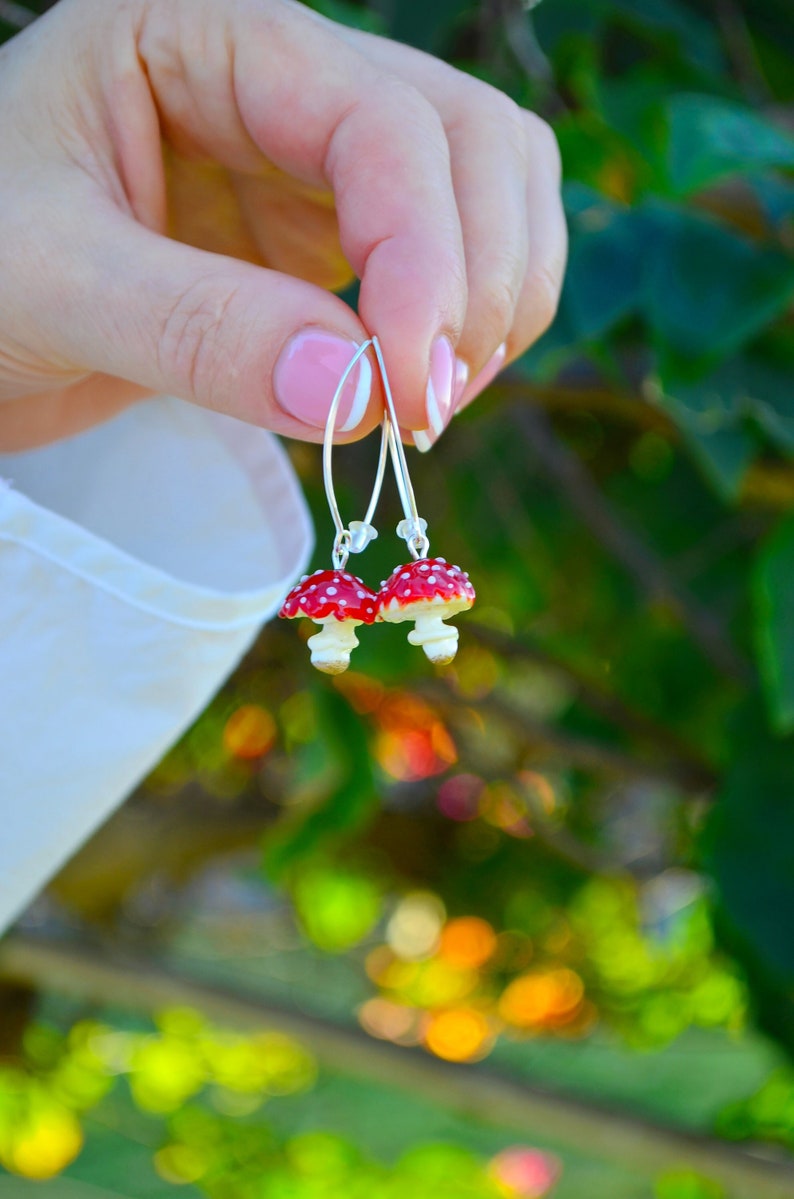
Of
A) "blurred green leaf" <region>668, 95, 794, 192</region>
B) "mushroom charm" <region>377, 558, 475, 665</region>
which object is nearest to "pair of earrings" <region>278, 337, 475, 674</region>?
"mushroom charm" <region>377, 558, 475, 665</region>

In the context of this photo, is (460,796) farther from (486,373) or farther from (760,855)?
(486,373)

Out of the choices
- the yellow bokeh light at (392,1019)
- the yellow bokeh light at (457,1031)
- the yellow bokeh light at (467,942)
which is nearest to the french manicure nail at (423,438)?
the yellow bokeh light at (467,942)

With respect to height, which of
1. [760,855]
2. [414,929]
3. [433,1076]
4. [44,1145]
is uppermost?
[760,855]

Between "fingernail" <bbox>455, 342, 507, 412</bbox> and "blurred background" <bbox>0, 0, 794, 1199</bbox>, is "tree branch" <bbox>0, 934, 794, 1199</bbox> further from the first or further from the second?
"fingernail" <bbox>455, 342, 507, 412</bbox>

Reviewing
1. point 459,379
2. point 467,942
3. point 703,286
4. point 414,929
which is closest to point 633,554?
point 703,286

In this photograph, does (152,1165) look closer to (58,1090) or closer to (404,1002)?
(58,1090)

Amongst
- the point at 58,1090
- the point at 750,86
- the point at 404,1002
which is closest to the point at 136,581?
the point at 750,86
